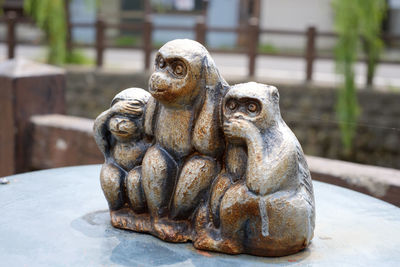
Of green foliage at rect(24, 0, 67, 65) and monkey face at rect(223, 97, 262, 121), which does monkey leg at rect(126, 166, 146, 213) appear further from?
green foliage at rect(24, 0, 67, 65)

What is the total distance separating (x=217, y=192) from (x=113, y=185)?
35 cm

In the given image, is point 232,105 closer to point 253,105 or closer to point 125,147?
point 253,105

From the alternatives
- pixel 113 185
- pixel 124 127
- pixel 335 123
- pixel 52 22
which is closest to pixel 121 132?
pixel 124 127

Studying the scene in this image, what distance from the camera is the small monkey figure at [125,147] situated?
66.7 inches

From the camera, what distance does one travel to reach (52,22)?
774cm

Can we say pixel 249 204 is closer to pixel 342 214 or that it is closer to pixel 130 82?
pixel 342 214

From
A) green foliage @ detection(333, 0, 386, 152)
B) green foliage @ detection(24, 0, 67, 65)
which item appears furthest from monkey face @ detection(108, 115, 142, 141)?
green foliage @ detection(24, 0, 67, 65)

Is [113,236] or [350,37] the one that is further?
[350,37]

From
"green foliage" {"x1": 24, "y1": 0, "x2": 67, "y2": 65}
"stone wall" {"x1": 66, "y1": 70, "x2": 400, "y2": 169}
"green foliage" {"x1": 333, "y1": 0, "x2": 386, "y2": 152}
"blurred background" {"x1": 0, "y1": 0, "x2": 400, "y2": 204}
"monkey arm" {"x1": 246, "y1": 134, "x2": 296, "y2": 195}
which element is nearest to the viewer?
"monkey arm" {"x1": 246, "y1": 134, "x2": 296, "y2": 195}

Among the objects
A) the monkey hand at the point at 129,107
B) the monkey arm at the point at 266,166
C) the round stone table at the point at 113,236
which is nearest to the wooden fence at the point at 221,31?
the round stone table at the point at 113,236

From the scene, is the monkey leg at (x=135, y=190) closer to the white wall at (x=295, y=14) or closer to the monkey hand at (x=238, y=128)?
the monkey hand at (x=238, y=128)

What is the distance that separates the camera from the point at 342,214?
185 centimetres

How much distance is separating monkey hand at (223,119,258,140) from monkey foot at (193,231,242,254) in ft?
0.99

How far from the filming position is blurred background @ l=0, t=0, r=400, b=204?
10.8 ft
